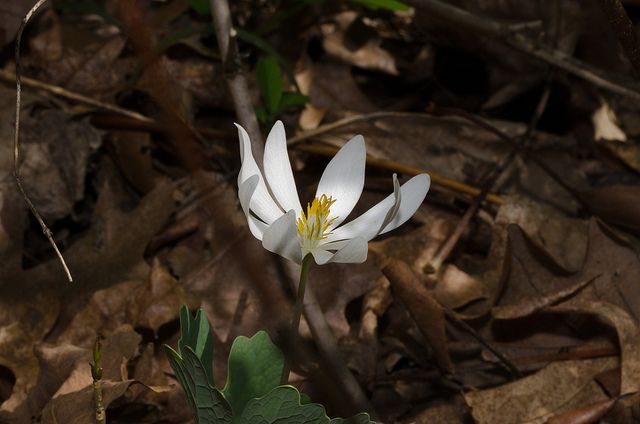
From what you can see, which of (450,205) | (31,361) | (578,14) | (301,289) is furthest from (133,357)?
(578,14)

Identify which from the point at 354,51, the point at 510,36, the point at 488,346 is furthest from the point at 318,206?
the point at 354,51

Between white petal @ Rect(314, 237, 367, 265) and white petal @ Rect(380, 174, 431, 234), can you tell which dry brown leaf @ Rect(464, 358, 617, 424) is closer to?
white petal @ Rect(380, 174, 431, 234)

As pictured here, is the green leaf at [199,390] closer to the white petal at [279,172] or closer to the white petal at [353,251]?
the white petal at [353,251]

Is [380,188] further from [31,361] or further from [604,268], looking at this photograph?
[31,361]

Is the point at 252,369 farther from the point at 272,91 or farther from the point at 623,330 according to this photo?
the point at 272,91

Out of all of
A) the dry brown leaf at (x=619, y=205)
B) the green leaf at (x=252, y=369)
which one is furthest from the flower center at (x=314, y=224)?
the dry brown leaf at (x=619, y=205)
